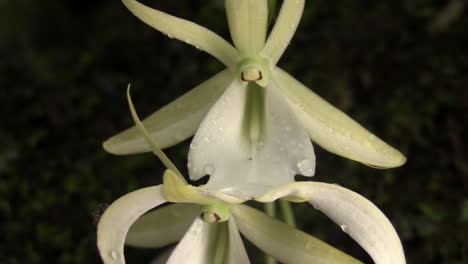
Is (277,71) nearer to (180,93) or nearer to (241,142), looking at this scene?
(241,142)

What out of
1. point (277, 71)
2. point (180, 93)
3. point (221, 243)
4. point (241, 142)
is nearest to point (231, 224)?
point (221, 243)

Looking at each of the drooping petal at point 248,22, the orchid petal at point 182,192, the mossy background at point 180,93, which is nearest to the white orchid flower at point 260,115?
the drooping petal at point 248,22

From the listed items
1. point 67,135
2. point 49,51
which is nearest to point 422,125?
point 67,135

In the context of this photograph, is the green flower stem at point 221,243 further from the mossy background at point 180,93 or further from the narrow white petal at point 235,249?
the mossy background at point 180,93

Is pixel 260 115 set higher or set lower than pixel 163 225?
higher

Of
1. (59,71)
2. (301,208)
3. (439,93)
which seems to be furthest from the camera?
(59,71)

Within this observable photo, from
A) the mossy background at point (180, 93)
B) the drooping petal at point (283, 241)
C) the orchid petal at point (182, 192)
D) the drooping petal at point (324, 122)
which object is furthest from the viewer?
the mossy background at point (180, 93)

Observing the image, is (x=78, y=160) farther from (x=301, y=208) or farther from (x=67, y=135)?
(x=301, y=208)
